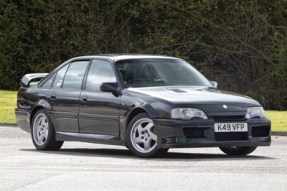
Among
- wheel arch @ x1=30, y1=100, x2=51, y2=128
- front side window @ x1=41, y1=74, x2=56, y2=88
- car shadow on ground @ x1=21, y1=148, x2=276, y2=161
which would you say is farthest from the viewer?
front side window @ x1=41, y1=74, x2=56, y2=88

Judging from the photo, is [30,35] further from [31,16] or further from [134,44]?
[134,44]

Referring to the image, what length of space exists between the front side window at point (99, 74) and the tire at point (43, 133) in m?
0.91

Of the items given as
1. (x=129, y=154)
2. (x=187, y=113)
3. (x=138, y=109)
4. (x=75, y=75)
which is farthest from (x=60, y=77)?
(x=187, y=113)

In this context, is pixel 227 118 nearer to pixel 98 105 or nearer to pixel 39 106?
pixel 98 105

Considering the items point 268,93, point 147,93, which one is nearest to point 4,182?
point 147,93

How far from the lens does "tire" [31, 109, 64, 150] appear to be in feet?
54.0

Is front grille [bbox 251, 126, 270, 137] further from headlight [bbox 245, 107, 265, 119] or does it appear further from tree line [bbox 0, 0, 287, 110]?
tree line [bbox 0, 0, 287, 110]

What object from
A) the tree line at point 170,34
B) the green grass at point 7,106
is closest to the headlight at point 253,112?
the green grass at point 7,106

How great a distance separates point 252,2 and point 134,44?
12.9ft

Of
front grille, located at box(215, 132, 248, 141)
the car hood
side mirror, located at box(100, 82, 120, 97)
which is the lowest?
front grille, located at box(215, 132, 248, 141)

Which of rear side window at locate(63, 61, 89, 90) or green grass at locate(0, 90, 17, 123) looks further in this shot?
green grass at locate(0, 90, 17, 123)

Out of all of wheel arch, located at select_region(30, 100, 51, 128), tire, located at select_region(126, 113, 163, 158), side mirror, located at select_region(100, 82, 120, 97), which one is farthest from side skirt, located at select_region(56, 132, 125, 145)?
side mirror, located at select_region(100, 82, 120, 97)

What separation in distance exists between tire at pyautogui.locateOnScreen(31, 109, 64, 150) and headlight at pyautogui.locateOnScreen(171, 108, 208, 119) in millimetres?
2508

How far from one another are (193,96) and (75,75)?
2.29 m
